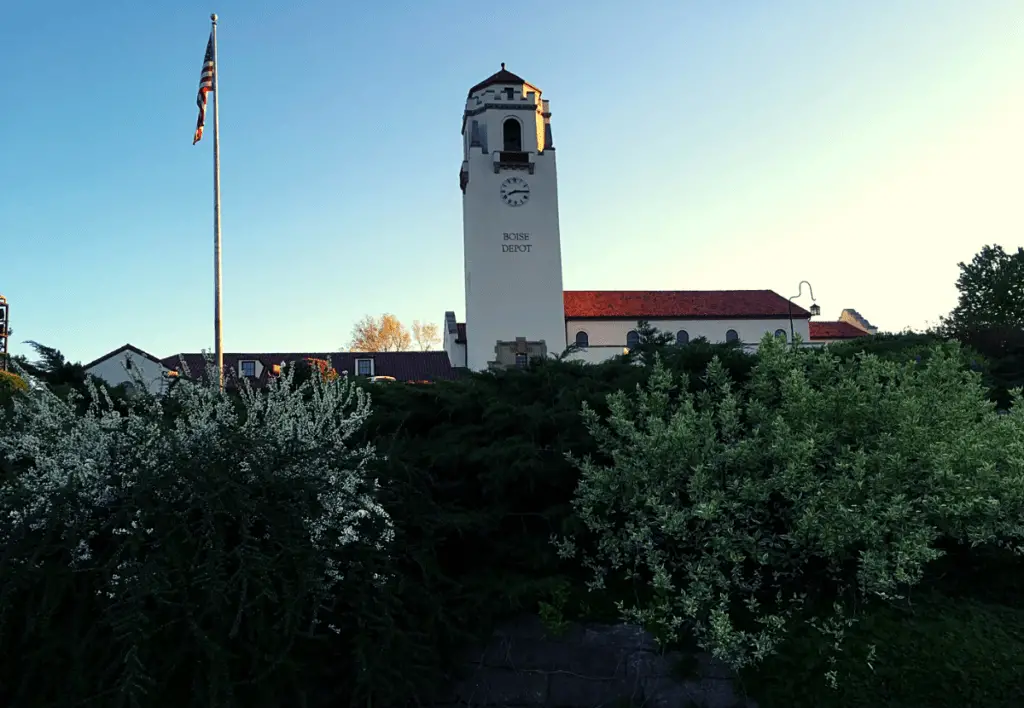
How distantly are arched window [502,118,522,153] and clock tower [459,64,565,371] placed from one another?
52mm

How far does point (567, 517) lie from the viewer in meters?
5.39

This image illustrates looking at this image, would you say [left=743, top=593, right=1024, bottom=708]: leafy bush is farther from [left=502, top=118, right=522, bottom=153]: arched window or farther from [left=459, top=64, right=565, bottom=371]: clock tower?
[left=502, top=118, right=522, bottom=153]: arched window

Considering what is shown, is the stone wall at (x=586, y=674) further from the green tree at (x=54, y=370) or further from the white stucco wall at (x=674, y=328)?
the white stucco wall at (x=674, y=328)

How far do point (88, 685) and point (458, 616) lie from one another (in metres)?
1.96

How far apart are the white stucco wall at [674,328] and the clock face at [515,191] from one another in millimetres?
12253

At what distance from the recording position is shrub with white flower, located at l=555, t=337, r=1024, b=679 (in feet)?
15.8

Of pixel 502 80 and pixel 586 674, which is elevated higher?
pixel 502 80

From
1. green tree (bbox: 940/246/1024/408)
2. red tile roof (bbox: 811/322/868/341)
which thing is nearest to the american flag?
green tree (bbox: 940/246/1024/408)

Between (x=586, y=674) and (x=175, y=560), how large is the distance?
8.08ft

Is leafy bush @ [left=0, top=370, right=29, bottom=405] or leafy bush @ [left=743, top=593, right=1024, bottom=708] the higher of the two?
leafy bush @ [left=0, top=370, right=29, bottom=405]

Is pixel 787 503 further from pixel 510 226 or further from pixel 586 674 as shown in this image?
pixel 510 226

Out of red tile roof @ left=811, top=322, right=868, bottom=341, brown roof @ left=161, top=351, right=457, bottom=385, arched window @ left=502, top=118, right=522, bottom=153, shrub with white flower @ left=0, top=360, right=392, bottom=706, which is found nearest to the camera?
shrub with white flower @ left=0, top=360, right=392, bottom=706

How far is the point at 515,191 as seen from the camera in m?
40.2

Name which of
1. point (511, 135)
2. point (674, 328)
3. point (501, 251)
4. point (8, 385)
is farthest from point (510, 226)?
point (8, 385)
